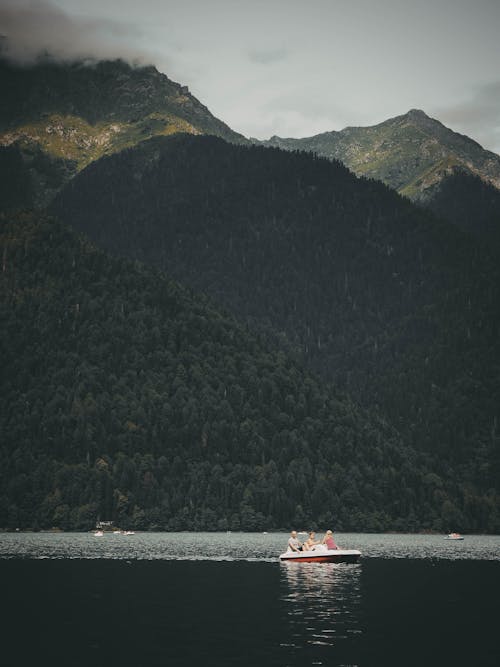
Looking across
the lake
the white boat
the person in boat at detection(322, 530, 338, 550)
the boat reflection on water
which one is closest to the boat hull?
the white boat

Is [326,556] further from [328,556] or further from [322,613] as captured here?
[322,613]

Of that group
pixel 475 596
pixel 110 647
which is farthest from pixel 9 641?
pixel 475 596

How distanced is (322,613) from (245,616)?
26.2 ft

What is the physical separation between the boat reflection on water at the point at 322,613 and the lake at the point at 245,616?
138 mm

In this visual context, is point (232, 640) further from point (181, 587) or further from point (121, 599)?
point (181, 587)

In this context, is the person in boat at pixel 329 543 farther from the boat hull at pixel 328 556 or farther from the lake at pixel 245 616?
the lake at pixel 245 616

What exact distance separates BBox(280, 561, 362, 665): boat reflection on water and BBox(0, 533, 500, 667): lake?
138mm

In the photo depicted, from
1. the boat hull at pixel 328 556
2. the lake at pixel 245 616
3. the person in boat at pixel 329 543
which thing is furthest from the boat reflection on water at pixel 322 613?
the person in boat at pixel 329 543

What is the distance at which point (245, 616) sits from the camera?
97.0 meters

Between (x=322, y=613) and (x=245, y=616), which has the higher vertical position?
(x=322, y=613)

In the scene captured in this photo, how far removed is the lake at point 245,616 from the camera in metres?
76.2

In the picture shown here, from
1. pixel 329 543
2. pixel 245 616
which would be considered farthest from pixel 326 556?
pixel 245 616

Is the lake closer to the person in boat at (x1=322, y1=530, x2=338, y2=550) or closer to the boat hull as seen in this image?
the boat hull

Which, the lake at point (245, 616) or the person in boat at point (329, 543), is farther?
the person in boat at point (329, 543)
